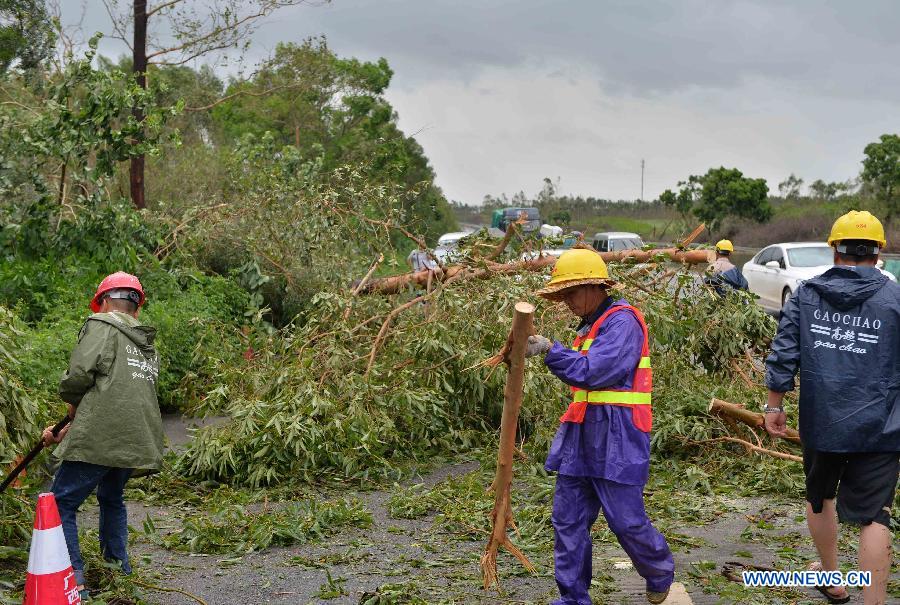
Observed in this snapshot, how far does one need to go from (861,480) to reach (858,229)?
1.10m

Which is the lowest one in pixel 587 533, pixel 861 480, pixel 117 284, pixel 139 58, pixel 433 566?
pixel 433 566

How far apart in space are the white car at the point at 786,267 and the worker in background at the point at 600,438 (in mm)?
15723

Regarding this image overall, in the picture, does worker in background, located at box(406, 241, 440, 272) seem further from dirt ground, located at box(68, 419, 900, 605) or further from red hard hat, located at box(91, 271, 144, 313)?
red hard hat, located at box(91, 271, 144, 313)

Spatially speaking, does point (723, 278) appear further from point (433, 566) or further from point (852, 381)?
point (852, 381)

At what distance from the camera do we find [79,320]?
32.0 feet

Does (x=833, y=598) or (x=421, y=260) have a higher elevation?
(x=421, y=260)

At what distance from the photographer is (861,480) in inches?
170

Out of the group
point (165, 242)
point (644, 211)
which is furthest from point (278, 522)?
point (644, 211)

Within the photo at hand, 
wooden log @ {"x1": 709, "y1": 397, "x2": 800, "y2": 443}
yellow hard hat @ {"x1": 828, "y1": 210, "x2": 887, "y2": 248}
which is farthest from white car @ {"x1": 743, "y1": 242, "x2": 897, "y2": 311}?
yellow hard hat @ {"x1": 828, "y1": 210, "x2": 887, "y2": 248}

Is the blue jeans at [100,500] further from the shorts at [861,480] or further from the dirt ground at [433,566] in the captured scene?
the shorts at [861,480]

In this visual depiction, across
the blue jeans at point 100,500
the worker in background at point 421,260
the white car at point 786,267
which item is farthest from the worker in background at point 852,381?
the white car at point 786,267

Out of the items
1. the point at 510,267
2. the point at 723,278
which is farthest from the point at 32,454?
the point at 723,278

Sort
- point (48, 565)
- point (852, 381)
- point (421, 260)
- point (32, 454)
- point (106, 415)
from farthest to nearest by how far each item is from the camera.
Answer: point (421, 260), point (32, 454), point (106, 415), point (852, 381), point (48, 565)

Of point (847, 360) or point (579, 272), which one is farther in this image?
point (579, 272)
